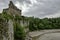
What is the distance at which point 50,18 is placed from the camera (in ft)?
168

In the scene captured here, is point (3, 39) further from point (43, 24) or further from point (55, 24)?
point (55, 24)

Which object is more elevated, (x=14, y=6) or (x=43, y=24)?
(x=14, y=6)

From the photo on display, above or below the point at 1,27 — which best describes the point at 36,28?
below

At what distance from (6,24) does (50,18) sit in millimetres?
44410

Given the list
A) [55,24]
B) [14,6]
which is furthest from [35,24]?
[14,6]

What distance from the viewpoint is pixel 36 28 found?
138ft

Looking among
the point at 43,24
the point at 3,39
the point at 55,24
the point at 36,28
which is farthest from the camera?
the point at 55,24

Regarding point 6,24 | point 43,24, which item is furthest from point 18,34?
point 43,24

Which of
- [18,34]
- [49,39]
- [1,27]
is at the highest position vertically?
[1,27]

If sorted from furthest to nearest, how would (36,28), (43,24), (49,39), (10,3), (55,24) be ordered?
(55,24) < (43,24) < (36,28) < (49,39) < (10,3)

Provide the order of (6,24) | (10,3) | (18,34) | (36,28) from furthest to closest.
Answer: (36,28), (10,3), (18,34), (6,24)

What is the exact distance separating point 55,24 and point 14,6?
91.7 feet

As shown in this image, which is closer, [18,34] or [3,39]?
[3,39]

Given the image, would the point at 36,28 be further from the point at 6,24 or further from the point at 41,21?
the point at 6,24
